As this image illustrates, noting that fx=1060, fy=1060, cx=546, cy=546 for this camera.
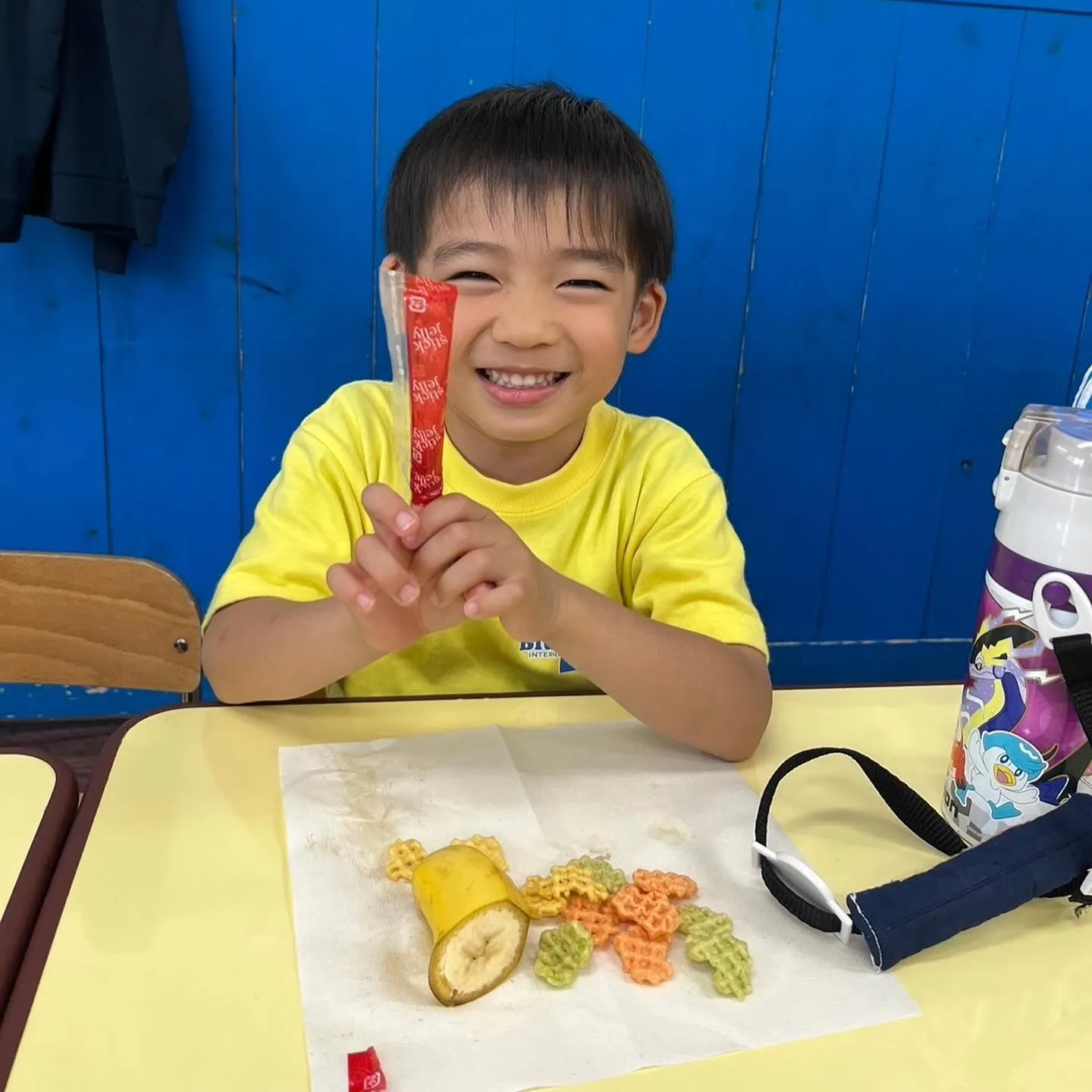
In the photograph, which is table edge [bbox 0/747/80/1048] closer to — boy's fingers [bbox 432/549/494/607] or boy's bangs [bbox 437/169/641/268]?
boy's fingers [bbox 432/549/494/607]

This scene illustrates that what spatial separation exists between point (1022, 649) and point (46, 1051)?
545mm

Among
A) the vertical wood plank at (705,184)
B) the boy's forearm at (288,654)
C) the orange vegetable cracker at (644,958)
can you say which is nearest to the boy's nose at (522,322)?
the boy's forearm at (288,654)

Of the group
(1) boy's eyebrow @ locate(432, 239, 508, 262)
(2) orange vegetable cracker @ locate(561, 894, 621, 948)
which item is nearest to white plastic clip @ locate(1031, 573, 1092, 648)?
(2) orange vegetable cracker @ locate(561, 894, 621, 948)

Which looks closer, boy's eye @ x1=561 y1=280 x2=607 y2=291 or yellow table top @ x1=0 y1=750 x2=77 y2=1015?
yellow table top @ x1=0 y1=750 x2=77 y2=1015

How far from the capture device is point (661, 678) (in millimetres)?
803

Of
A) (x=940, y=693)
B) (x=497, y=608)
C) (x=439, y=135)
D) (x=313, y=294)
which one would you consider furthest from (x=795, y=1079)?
(x=313, y=294)

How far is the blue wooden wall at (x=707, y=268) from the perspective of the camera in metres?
1.73

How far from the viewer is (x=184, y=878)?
0.60 m

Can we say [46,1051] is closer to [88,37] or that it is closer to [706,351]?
[88,37]

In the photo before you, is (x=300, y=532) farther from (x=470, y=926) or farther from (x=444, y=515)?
(x=470, y=926)

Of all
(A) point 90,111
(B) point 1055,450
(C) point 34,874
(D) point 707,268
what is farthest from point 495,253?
(D) point 707,268

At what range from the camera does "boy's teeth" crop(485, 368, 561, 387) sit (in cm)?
92

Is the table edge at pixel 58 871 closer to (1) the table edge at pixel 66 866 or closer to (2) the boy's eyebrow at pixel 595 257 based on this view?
(1) the table edge at pixel 66 866

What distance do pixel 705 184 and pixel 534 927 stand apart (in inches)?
61.3
